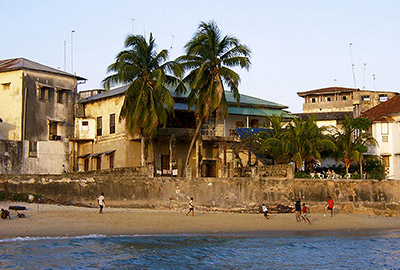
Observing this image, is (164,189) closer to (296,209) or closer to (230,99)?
(296,209)

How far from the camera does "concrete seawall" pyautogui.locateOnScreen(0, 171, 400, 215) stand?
1409 inches

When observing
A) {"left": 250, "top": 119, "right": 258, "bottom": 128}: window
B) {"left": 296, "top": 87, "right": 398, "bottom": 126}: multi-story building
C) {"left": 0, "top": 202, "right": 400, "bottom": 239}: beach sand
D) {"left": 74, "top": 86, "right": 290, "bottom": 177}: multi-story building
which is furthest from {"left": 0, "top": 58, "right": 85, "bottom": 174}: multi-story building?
{"left": 296, "top": 87, "right": 398, "bottom": 126}: multi-story building

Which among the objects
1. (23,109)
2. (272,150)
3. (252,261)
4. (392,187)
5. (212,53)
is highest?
(212,53)

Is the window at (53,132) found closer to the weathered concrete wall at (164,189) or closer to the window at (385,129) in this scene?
the weathered concrete wall at (164,189)

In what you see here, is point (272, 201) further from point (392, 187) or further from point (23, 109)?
point (23, 109)

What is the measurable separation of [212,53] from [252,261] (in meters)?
18.4

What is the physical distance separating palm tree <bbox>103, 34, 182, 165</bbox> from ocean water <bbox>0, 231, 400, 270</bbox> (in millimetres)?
11077

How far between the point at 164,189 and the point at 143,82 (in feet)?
24.8

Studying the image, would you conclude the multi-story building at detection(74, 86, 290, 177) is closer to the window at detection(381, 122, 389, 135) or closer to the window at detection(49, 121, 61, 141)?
the window at detection(49, 121, 61, 141)

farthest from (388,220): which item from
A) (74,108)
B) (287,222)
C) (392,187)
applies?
(74,108)

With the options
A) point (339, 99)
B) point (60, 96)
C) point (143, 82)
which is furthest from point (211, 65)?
point (339, 99)

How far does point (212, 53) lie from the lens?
3869cm

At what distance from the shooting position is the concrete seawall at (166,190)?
35781 mm

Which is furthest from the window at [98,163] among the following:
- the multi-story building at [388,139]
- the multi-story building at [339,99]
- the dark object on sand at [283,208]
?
the multi-story building at [339,99]
